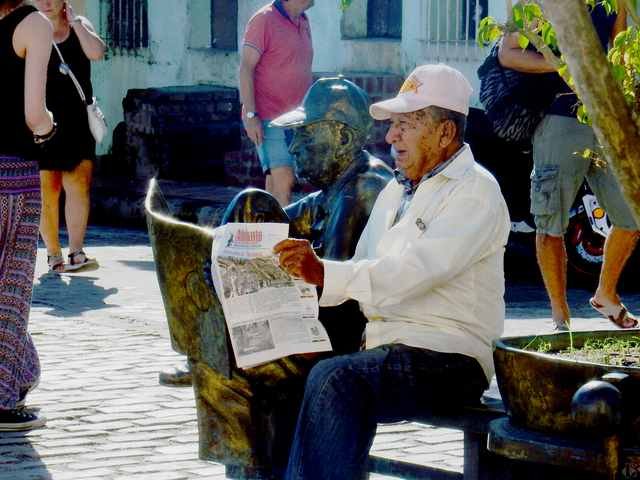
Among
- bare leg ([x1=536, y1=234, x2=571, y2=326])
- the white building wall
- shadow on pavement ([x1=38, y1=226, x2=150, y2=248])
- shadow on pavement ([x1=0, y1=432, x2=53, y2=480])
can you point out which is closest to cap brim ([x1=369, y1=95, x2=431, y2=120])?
shadow on pavement ([x1=0, y1=432, x2=53, y2=480])

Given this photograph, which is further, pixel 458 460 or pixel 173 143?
pixel 173 143

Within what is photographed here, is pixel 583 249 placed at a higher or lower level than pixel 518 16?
lower

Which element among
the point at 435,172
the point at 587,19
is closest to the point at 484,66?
the point at 435,172

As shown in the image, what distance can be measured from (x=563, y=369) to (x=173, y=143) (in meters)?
12.9

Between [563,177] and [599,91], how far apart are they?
14.0ft

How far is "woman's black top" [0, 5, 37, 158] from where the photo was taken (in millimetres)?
7027

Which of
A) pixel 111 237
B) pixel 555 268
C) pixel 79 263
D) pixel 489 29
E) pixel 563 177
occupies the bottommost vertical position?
pixel 111 237

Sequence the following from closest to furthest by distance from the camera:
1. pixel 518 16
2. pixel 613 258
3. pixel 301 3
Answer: pixel 518 16 → pixel 613 258 → pixel 301 3

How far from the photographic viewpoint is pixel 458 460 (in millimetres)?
6516

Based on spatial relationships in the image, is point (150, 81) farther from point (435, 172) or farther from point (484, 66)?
point (435, 172)

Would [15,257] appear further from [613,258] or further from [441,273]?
[613,258]

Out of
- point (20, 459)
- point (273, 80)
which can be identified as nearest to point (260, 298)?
point (20, 459)

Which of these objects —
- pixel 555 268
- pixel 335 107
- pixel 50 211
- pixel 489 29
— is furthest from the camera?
pixel 50 211

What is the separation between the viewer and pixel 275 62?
1131 cm
